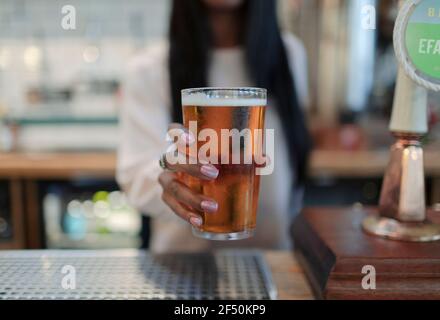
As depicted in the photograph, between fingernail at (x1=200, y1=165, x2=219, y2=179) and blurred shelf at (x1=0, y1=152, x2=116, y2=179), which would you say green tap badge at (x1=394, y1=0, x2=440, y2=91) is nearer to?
fingernail at (x1=200, y1=165, x2=219, y2=179)

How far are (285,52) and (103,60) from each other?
1521 millimetres

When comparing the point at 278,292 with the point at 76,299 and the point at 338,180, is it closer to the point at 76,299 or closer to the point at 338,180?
the point at 76,299

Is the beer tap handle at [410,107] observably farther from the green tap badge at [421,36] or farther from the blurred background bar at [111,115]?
the blurred background bar at [111,115]

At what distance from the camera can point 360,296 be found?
1.63ft

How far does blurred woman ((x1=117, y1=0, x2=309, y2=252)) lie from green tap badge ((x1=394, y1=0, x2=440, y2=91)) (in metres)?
0.17

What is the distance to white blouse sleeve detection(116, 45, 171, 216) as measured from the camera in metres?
0.76

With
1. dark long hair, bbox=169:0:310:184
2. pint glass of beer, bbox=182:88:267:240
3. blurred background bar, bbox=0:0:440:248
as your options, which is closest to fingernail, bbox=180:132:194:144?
pint glass of beer, bbox=182:88:267:240

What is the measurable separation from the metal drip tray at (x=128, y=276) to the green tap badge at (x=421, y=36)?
1.00ft

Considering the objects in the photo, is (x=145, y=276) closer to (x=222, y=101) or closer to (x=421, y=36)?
(x=222, y=101)

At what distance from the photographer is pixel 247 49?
647 millimetres

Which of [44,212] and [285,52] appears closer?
[285,52]

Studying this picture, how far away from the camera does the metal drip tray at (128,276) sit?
52 cm

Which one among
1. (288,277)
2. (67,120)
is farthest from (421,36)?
(67,120)

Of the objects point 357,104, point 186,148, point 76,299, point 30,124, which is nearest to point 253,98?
point 186,148
